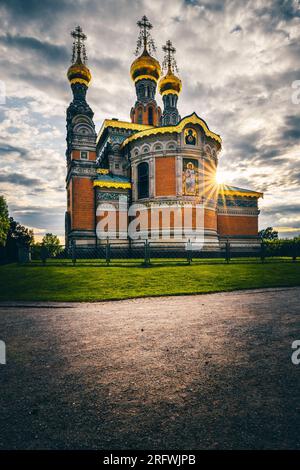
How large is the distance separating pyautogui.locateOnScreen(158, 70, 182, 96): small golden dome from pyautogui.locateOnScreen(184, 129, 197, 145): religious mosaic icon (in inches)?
406

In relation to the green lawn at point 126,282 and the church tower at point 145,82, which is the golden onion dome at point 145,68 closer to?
the church tower at point 145,82

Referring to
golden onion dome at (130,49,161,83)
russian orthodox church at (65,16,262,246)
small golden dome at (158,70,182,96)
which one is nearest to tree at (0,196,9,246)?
russian orthodox church at (65,16,262,246)

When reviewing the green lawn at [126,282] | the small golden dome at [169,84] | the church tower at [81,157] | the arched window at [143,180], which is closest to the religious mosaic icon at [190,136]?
the arched window at [143,180]

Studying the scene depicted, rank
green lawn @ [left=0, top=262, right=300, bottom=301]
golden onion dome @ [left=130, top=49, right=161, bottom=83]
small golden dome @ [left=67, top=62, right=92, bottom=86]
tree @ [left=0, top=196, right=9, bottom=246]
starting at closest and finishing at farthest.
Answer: green lawn @ [left=0, top=262, right=300, bottom=301], small golden dome @ [left=67, top=62, right=92, bottom=86], golden onion dome @ [left=130, top=49, right=161, bottom=83], tree @ [left=0, top=196, right=9, bottom=246]

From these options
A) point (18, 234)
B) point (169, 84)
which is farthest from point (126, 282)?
point (18, 234)

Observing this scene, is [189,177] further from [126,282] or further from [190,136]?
[126,282]

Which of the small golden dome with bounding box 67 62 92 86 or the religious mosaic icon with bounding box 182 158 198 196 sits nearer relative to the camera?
the religious mosaic icon with bounding box 182 158 198 196

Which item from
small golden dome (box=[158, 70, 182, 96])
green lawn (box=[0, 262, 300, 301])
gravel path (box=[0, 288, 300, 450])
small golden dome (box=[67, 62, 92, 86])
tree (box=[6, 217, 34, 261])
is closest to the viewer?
gravel path (box=[0, 288, 300, 450])

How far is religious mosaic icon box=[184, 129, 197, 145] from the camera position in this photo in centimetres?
2270

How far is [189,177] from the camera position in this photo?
2269 centimetres

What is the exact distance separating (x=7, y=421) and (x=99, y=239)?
20929mm

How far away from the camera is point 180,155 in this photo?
22500 millimetres

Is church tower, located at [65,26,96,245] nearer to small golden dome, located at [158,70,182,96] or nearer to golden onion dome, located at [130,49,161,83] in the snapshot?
golden onion dome, located at [130,49,161,83]

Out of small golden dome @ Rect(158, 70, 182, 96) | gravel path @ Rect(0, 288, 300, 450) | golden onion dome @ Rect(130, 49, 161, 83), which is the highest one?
golden onion dome @ Rect(130, 49, 161, 83)
